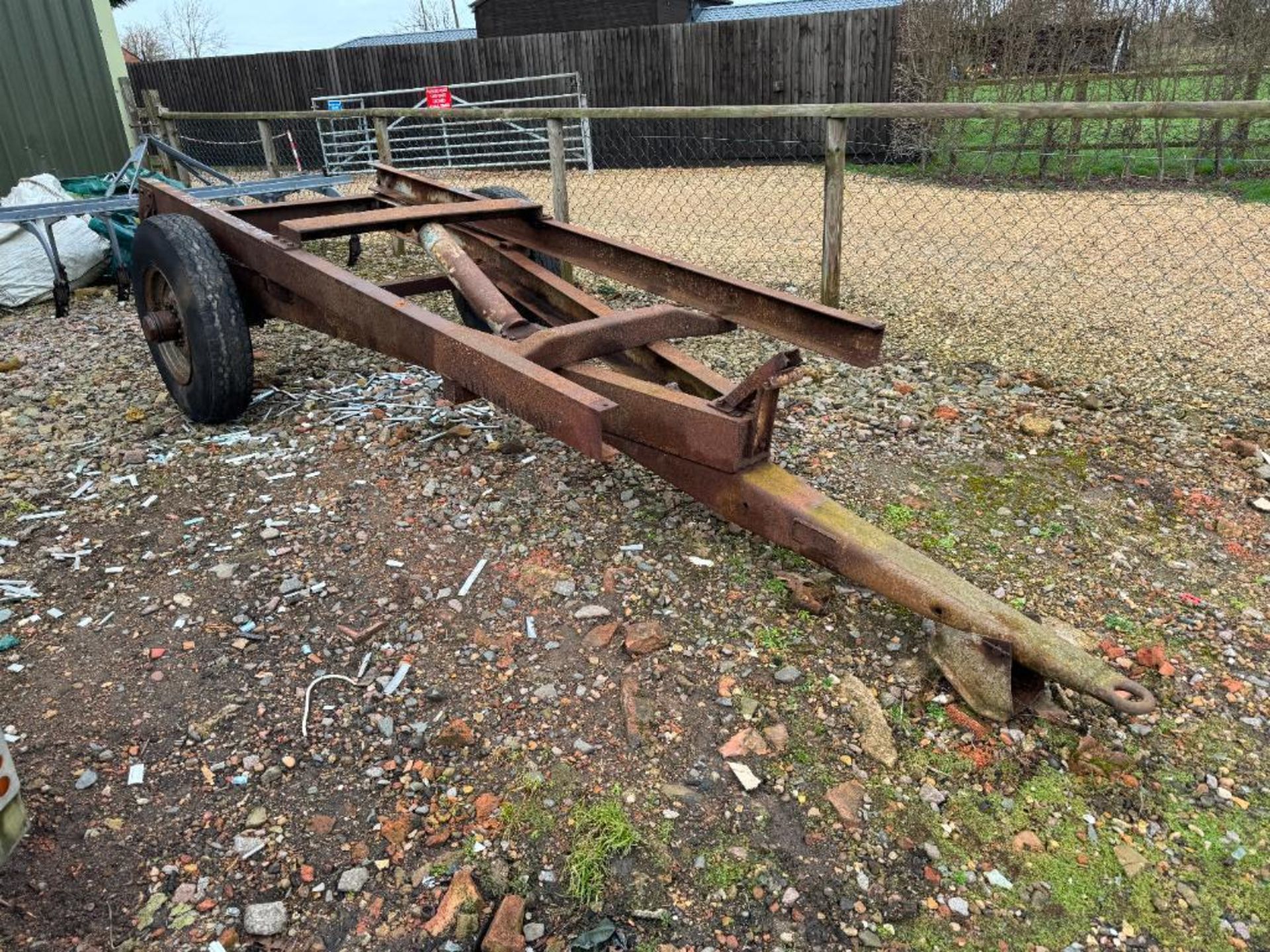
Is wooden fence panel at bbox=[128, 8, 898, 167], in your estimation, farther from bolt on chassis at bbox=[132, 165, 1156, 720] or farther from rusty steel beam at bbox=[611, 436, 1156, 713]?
rusty steel beam at bbox=[611, 436, 1156, 713]

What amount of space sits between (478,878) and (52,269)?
6798 mm

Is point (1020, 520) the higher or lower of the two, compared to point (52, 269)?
lower

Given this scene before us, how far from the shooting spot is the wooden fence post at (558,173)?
647 centimetres

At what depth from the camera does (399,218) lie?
3.88m

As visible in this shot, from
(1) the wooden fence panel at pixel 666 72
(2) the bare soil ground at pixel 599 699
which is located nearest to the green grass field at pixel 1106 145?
(1) the wooden fence panel at pixel 666 72

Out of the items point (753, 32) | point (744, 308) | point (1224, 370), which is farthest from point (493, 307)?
point (753, 32)

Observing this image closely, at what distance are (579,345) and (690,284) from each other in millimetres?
706

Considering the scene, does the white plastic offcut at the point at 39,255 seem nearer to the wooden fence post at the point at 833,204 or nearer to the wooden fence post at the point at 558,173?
the wooden fence post at the point at 558,173

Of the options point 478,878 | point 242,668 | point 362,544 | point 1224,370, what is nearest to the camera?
point 478,878

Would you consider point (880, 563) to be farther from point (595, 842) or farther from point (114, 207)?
point (114, 207)

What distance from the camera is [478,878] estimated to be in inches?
78.2

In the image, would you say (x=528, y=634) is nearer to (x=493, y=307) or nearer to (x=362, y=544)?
(x=362, y=544)

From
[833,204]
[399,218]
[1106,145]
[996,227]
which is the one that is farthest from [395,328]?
[1106,145]

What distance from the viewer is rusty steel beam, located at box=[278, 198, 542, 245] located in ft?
12.3
